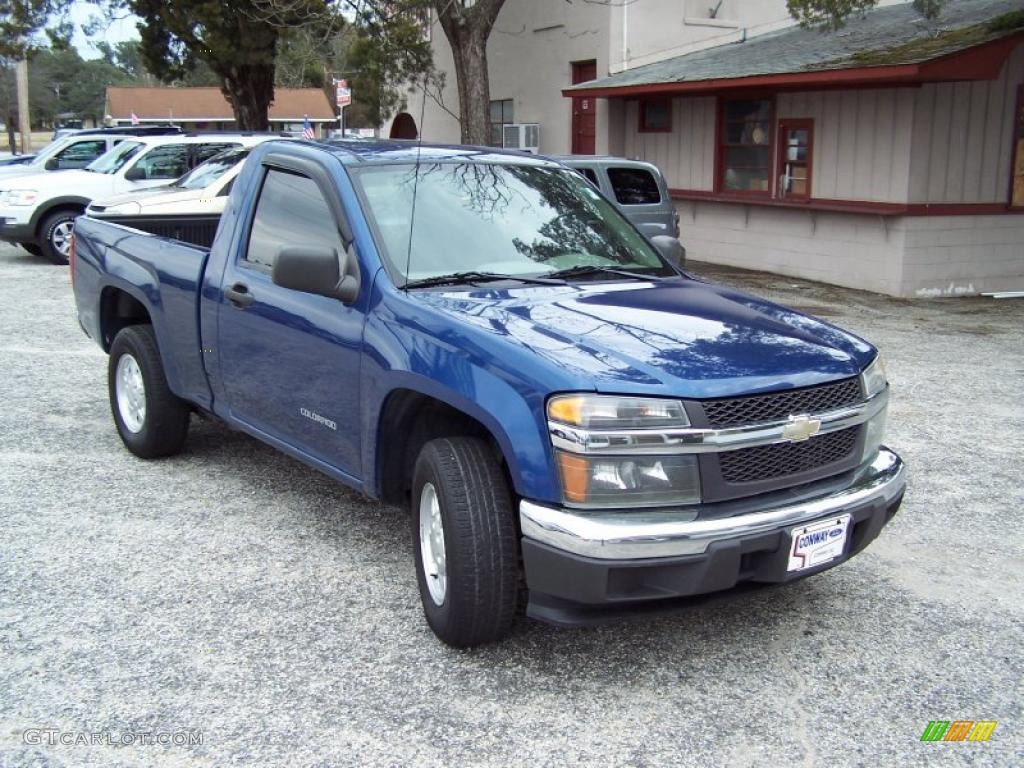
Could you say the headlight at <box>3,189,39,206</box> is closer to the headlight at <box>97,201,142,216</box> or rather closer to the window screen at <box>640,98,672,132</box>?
the headlight at <box>97,201,142,216</box>

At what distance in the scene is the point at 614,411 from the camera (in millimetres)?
3488

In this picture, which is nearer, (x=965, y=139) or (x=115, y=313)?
(x=115, y=313)

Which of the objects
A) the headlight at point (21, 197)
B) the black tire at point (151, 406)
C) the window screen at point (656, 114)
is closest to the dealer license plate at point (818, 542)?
the black tire at point (151, 406)

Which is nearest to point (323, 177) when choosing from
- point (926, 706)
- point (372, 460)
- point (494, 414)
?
point (372, 460)

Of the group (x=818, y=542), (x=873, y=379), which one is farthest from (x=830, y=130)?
(x=818, y=542)

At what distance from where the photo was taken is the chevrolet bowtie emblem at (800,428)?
3.72m

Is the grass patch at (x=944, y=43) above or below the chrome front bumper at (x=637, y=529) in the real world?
above

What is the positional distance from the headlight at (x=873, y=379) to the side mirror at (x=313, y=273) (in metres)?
2.03

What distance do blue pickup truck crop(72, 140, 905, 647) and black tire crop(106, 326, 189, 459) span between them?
0.38 metres

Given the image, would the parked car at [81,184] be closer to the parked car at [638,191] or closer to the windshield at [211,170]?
the windshield at [211,170]

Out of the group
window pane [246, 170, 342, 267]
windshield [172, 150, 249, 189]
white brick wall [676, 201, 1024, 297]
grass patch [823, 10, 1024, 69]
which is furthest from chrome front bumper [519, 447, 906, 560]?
white brick wall [676, 201, 1024, 297]

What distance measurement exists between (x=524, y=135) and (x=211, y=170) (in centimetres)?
935

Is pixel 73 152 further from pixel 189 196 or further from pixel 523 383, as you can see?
pixel 523 383

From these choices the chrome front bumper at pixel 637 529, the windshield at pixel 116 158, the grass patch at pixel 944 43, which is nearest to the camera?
the chrome front bumper at pixel 637 529
